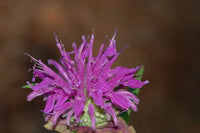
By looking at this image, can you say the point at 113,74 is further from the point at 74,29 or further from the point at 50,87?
the point at 74,29

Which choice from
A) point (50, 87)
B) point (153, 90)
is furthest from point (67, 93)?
point (153, 90)

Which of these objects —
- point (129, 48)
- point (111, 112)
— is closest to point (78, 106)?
point (111, 112)

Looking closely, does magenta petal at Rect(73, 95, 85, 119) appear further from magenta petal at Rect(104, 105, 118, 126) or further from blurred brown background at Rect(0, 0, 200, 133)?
blurred brown background at Rect(0, 0, 200, 133)

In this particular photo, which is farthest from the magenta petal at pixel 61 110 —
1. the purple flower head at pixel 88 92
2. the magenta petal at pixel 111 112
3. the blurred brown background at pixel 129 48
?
the blurred brown background at pixel 129 48

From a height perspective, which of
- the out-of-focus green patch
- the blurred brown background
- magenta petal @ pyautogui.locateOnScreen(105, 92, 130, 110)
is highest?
the blurred brown background

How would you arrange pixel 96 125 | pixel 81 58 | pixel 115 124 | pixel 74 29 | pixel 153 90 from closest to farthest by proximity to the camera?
pixel 115 124 < pixel 96 125 < pixel 81 58 < pixel 153 90 < pixel 74 29

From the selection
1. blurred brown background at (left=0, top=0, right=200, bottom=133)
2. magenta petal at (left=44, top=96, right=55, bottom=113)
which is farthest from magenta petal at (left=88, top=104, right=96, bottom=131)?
blurred brown background at (left=0, top=0, right=200, bottom=133)

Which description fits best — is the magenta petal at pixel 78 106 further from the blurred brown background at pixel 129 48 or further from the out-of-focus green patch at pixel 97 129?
the blurred brown background at pixel 129 48
